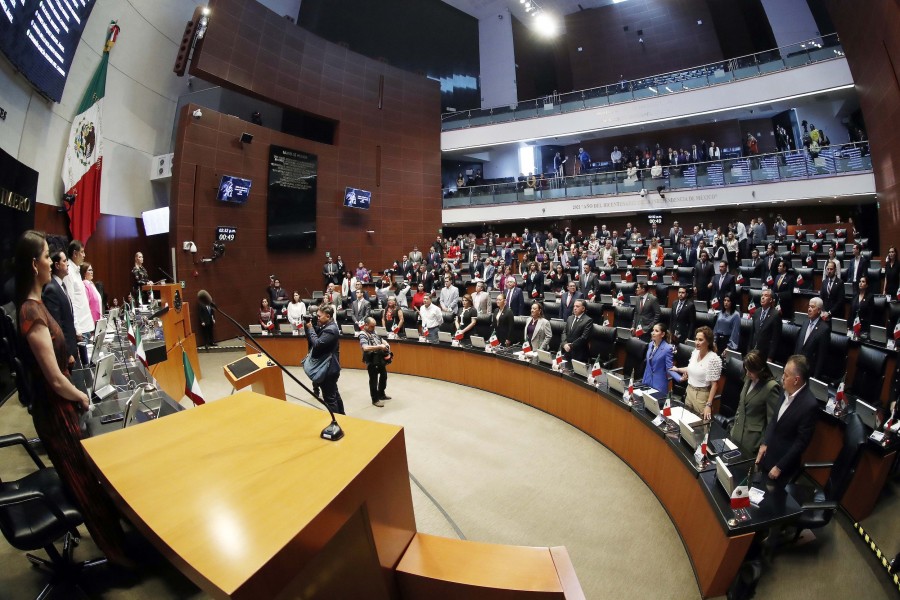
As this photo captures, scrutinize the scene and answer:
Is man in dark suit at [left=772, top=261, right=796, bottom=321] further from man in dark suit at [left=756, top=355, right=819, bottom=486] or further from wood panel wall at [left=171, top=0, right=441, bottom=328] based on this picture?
wood panel wall at [left=171, top=0, right=441, bottom=328]

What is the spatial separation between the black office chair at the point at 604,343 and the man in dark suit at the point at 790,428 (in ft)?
8.85

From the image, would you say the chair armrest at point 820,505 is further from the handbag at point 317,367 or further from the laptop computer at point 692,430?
the handbag at point 317,367

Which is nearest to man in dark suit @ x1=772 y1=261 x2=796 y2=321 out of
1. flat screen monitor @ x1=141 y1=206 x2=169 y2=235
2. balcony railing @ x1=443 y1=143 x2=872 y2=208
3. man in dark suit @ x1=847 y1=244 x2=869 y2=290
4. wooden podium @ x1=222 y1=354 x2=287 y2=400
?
man in dark suit @ x1=847 y1=244 x2=869 y2=290

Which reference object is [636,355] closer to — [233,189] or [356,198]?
[233,189]

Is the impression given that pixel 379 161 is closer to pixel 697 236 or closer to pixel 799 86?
pixel 697 236

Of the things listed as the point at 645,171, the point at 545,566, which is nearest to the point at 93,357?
the point at 545,566

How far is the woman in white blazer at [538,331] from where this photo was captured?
19.7 feet

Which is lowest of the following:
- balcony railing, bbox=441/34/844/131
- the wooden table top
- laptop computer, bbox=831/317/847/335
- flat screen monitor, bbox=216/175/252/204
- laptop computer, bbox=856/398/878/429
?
laptop computer, bbox=856/398/878/429

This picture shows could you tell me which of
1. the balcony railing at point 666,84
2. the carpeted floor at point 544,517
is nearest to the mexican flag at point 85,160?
the carpeted floor at point 544,517

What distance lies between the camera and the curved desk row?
99.4 inches

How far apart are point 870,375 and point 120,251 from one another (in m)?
13.6

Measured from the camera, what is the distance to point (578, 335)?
570 centimetres

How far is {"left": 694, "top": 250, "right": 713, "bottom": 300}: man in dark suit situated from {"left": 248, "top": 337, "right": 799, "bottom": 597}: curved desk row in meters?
4.72

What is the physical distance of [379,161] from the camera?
14.7 meters
